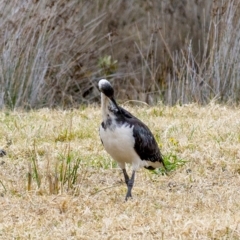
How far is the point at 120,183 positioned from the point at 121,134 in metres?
0.90

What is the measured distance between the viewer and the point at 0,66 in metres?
10.4

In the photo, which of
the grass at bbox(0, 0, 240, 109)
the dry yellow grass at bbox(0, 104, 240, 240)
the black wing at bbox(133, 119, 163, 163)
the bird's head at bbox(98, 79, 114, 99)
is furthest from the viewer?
the grass at bbox(0, 0, 240, 109)

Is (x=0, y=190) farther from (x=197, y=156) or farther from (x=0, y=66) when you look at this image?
(x=0, y=66)

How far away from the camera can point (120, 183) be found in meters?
6.61

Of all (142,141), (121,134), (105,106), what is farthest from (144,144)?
(105,106)

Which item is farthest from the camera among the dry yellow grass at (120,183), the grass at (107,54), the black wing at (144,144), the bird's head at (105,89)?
the grass at (107,54)

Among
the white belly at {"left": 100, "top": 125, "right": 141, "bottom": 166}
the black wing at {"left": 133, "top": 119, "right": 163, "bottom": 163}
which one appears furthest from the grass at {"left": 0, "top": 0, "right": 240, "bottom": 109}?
the white belly at {"left": 100, "top": 125, "right": 141, "bottom": 166}

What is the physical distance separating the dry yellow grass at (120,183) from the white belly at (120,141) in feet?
1.13

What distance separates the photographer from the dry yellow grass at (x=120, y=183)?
5.09 m

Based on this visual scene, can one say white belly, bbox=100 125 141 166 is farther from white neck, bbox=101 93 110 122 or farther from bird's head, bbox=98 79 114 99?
bird's head, bbox=98 79 114 99

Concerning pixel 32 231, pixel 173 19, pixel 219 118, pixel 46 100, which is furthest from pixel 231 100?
pixel 32 231

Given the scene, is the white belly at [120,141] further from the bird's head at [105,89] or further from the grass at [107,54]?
the grass at [107,54]

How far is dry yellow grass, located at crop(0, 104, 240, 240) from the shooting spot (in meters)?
5.09

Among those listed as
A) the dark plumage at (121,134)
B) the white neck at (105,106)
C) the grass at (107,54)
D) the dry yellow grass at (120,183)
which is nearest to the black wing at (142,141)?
the dark plumage at (121,134)
